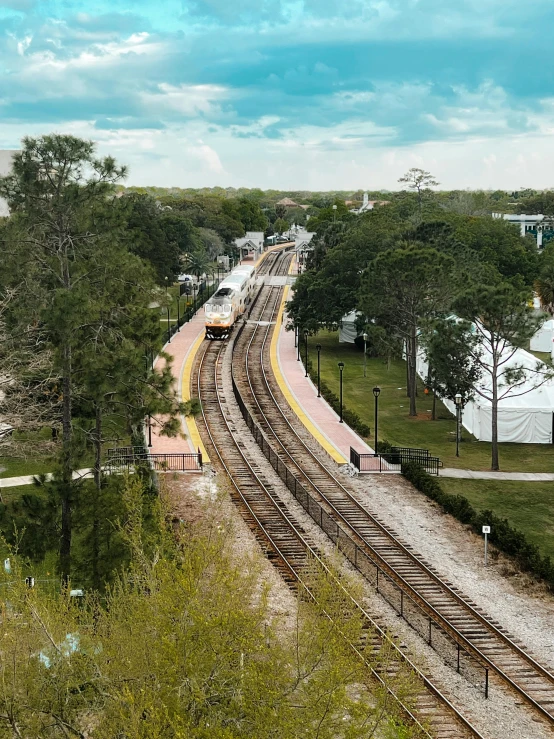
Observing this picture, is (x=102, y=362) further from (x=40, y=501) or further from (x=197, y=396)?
(x=197, y=396)

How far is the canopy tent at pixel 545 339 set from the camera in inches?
2675

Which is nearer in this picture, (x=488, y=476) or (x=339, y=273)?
(x=488, y=476)

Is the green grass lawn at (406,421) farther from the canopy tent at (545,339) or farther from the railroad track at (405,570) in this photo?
the canopy tent at (545,339)

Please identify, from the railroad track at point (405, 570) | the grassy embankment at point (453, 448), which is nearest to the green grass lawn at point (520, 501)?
the grassy embankment at point (453, 448)

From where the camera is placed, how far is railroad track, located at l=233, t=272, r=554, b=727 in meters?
21.9

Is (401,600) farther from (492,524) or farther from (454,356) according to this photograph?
(454,356)

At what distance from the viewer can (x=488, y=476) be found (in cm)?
3772

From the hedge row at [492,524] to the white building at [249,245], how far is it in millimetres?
108681

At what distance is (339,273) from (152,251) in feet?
74.1

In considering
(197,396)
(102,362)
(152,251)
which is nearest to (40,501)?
(102,362)

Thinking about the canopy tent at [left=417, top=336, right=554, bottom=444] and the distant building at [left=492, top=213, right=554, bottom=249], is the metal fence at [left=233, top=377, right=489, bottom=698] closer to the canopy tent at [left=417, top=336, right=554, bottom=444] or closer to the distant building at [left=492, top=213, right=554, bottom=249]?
the canopy tent at [left=417, top=336, right=554, bottom=444]

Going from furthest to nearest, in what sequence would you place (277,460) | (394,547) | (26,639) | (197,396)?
(197,396) → (277,460) → (394,547) → (26,639)

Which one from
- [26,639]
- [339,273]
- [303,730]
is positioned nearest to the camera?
[303,730]

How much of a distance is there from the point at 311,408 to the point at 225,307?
23.8m
